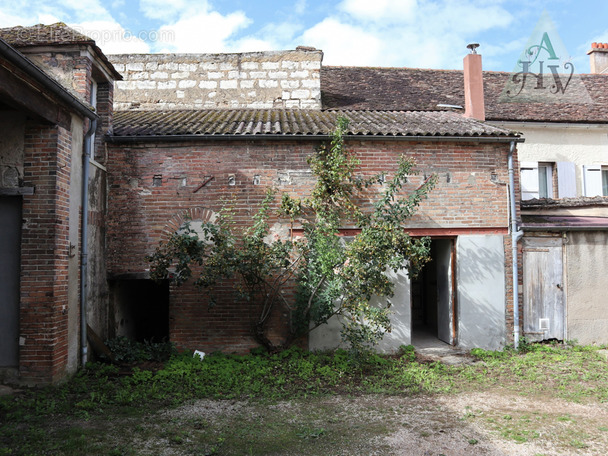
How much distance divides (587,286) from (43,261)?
32.2 ft

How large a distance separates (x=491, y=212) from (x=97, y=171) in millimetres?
7501

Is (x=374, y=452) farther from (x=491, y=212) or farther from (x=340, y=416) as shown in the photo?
(x=491, y=212)

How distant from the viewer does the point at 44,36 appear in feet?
25.2

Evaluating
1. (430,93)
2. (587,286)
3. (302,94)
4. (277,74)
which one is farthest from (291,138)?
(430,93)

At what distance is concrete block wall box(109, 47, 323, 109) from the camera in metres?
12.4

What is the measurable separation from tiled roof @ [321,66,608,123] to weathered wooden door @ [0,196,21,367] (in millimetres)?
8362

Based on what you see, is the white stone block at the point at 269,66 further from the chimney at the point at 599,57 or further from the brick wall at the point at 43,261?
the chimney at the point at 599,57

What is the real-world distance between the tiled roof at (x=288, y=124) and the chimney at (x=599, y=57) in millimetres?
8969

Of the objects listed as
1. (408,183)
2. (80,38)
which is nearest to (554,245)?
(408,183)

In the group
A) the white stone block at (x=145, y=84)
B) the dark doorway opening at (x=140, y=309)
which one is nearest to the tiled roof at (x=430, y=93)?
the white stone block at (x=145, y=84)

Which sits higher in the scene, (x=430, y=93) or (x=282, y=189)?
(x=430, y=93)

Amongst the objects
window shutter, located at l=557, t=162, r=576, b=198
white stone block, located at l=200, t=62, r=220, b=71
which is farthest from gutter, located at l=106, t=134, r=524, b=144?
window shutter, located at l=557, t=162, r=576, b=198

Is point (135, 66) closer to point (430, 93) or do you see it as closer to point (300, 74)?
point (300, 74)

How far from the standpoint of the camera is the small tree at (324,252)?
23.5 feet
